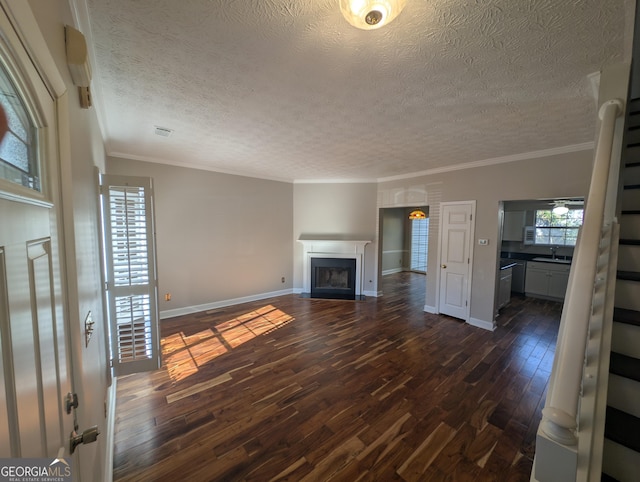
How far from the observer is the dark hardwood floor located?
1708mm

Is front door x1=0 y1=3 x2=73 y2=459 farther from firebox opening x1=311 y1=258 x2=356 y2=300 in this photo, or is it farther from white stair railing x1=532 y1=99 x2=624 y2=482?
firebox opening x1=311 y1=258 x2=356 y2=300

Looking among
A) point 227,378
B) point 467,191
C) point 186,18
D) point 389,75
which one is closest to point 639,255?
point 389,75

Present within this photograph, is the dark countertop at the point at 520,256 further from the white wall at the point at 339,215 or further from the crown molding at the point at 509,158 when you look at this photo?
the white wall at the point at 339,215

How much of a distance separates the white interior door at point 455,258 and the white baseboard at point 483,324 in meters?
0.10

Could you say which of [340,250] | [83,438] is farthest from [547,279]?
[83,438]

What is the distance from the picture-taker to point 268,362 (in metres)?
2.93

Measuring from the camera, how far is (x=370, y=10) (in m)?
1.09

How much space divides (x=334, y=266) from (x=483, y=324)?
9.81 feet

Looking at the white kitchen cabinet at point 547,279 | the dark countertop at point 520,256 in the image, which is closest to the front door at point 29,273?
the dark countertop at point 520,256

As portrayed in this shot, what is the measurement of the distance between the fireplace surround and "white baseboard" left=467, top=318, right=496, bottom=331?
2158 millimetres

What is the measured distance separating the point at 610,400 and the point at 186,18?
297 cm

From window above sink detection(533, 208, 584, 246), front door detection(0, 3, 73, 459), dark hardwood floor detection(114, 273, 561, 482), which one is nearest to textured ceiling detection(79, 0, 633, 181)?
front door detection(0, 3, 73, 459)

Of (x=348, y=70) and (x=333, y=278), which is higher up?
(x=348, y=70)

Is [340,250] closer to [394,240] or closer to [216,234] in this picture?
[216,234]
